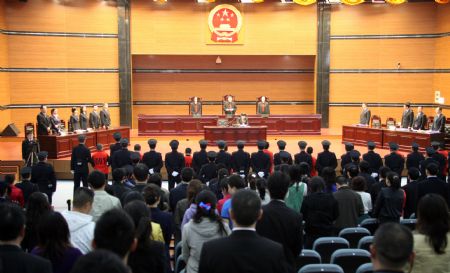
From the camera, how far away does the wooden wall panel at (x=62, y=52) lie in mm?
20984

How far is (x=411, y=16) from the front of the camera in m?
22.3

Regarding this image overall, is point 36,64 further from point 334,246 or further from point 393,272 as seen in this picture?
point 393,272

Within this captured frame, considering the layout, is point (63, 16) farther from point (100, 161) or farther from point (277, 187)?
point (277, 187)

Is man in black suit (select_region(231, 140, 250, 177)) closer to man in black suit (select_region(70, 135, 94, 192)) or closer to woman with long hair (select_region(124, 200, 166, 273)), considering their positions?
man in black suit (select_region(70, 135, 94, 192))

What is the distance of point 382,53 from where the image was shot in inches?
893

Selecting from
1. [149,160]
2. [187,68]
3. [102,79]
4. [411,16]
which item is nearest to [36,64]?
[102,79]

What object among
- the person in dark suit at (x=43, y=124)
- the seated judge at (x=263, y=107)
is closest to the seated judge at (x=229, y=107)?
the seated judge at (x=263, y=107)

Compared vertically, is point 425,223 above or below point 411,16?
below

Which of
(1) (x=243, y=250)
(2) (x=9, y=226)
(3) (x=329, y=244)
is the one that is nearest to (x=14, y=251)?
(2) (x=9, y=226)

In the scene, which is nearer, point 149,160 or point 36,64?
point 149,160

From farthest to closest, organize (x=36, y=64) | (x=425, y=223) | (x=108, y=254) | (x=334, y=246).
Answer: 1. (x=36, y=64)
2. (x=334, y=246)
3. (x=425, y=223)
4. (x=108, y=254)

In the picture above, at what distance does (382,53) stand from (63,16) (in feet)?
44.7

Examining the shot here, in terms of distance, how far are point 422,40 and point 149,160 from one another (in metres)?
15.5

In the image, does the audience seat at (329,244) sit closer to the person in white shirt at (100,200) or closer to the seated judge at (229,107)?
the person in white shirt at (100,200)
